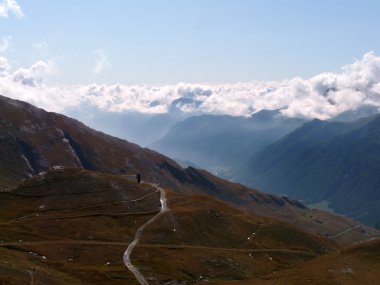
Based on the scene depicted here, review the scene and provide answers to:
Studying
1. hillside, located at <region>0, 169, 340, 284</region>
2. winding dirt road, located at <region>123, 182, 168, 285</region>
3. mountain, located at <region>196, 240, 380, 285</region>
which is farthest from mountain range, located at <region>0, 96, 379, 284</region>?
winding dirt road, located at <region>123, 182, 168, 285</region>

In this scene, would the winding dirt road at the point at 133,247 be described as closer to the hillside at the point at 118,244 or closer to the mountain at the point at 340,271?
the hillside at the point at 118,244

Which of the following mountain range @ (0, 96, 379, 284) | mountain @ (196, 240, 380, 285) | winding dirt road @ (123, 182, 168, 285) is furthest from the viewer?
winding dirt road @ (123, 182, 168, 285)

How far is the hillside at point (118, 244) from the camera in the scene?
124219 millimetres

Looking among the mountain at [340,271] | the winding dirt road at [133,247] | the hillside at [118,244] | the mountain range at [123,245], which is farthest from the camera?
the winding dirt road at [133,247]

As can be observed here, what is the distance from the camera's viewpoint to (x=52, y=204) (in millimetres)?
188875

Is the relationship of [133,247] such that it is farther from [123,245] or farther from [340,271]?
[340,271]

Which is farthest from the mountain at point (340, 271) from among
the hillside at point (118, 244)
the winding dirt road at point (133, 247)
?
the winding dirt road at point (133, 247)

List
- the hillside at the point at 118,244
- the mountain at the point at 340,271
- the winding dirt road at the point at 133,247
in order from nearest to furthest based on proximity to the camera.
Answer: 1. the mountain at the point at 340,271
2. the hillside at the point at 118,244
3. the winding dirt road at the point at 133,247

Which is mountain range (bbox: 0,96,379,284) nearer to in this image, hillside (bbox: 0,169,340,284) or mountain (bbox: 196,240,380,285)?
hillside (bbox: 0,169,340,284)

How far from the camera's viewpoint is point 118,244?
155000 mm

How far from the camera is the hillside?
408 feet

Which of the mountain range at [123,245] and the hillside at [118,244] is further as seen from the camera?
the mountain range at [123,245]

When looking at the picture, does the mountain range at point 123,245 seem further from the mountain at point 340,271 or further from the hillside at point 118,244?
the mountain at point 340,271

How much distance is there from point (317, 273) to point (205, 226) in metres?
64.9
